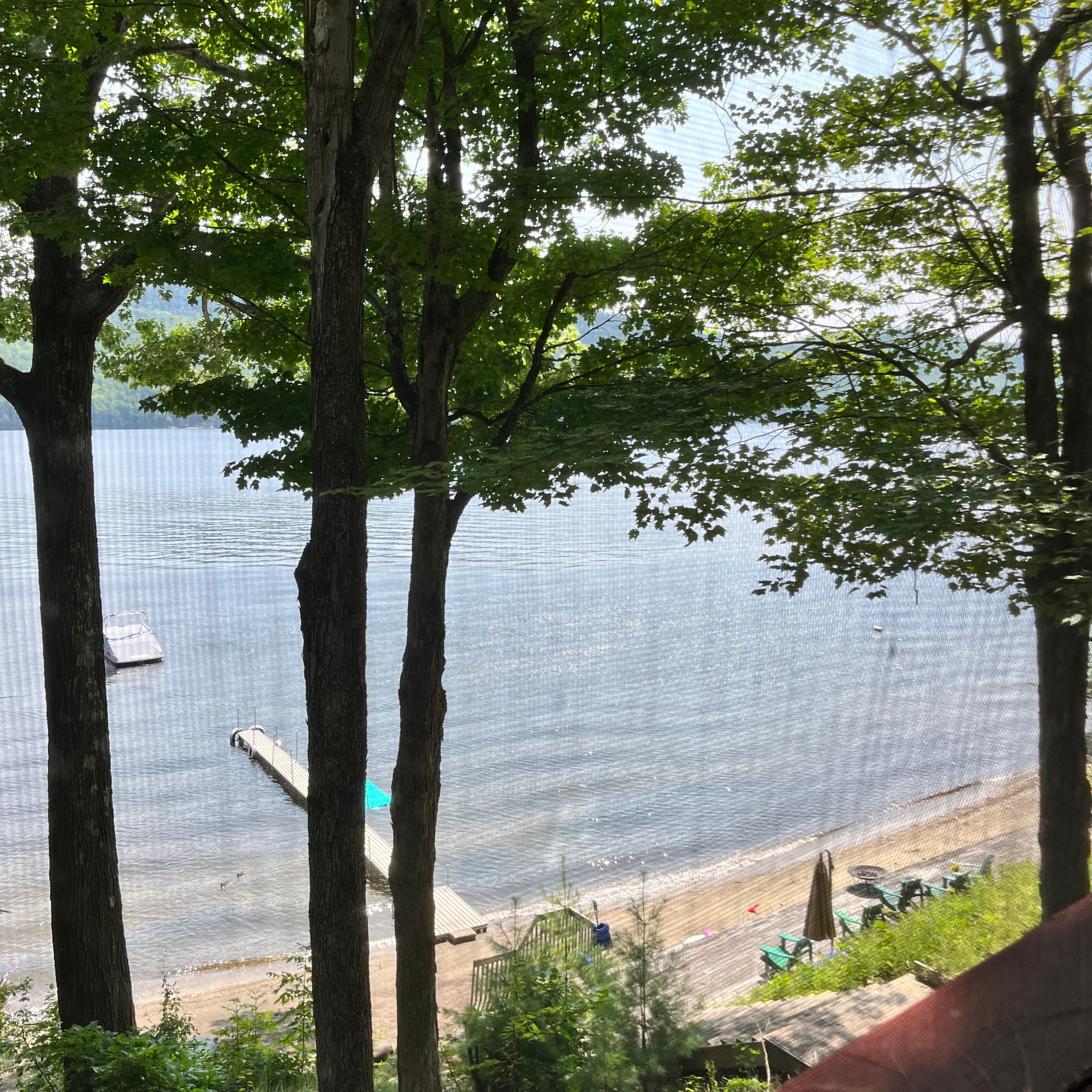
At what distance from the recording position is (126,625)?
88.0ft

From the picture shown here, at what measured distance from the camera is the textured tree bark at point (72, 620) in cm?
499

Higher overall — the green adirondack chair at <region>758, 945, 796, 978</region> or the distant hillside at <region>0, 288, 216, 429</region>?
the distant hillside at <region>0, 288, 216, 429</region>

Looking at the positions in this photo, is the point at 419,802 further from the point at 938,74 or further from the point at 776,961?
the point at 776,961

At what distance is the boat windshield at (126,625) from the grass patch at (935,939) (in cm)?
2090

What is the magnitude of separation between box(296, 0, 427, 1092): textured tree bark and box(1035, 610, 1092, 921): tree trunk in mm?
2447

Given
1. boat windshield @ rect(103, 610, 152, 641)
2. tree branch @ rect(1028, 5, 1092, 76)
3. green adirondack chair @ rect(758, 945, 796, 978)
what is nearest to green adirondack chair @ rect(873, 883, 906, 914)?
green adirondack chair @ rect(758, 945, 796, 978)

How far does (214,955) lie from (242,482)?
8.44 metres

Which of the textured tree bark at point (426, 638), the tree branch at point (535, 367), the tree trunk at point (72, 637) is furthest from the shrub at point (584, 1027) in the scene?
the tree branch at point (535, 367)

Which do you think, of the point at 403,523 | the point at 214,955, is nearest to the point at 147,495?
the point at 403,523

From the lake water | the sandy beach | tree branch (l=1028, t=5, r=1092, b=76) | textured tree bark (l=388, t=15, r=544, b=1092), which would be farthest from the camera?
the lake water

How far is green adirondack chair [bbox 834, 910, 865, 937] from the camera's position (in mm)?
9518

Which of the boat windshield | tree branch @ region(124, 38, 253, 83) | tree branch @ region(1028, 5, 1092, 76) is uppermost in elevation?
tree branch @ region(124, 38, 253, 83)

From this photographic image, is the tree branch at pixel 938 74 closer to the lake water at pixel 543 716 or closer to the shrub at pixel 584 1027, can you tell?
the lake water at pixel 543 716

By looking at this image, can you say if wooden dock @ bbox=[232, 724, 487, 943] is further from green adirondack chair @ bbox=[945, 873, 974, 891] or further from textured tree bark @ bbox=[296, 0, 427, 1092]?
Result: green adirondack chair @ bbox=[945, 873, 974, 891]
